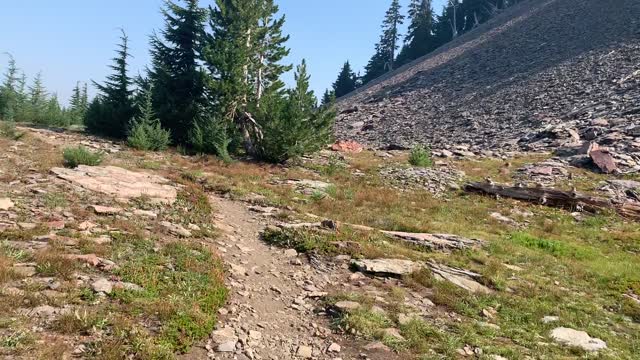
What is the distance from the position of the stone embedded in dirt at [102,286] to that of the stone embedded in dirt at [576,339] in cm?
776

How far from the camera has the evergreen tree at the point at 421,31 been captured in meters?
89.3

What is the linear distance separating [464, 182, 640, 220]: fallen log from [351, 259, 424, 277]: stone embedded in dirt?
1057 cm

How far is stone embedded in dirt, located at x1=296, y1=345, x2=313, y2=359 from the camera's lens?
6449 mm

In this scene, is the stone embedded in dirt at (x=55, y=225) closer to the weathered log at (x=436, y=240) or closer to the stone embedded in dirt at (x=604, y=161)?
the weathered log at (x=436, y=240)

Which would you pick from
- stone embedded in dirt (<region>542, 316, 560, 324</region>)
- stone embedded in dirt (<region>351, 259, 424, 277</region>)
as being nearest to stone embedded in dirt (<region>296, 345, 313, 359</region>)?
stone embedded in dirt (<region>351, 259, 424, 277</region>)

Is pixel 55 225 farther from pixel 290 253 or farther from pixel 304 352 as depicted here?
pixel 304 352

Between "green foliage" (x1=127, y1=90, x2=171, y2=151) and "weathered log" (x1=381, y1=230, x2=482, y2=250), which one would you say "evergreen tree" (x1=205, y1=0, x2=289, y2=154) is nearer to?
"green foliage" (x1=127, y1=90, x2=171, y2=151)

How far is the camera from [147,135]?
2148cm

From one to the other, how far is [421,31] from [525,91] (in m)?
54.0

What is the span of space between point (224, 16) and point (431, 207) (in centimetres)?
1543

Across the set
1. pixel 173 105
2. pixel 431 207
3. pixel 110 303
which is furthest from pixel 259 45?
pixel 110 303

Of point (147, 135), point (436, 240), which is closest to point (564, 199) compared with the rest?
point (436, 240)

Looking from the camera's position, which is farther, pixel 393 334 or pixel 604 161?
pixel 604 161

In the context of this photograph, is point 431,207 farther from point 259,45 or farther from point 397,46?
point 397,46
